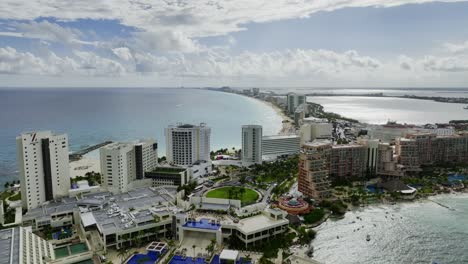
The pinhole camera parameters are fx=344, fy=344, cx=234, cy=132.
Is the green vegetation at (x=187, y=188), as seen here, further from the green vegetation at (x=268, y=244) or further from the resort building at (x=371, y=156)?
the resort building at (x=371, y=156)

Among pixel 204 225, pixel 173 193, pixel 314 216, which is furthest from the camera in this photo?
Result: pixel 173 193

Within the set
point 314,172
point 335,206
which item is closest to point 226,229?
point 335,206

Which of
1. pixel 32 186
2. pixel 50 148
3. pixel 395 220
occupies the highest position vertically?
pixel 50 148

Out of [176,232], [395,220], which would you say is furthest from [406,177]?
[176,232]

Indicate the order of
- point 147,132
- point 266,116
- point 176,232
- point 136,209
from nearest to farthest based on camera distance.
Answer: point 176,232 < point 136,209 < point 147,132 < point 266,116

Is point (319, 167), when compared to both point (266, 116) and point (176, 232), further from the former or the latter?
point (266, 116)

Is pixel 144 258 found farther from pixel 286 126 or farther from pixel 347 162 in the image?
pixel 286 126

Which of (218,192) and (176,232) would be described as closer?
(176,232)

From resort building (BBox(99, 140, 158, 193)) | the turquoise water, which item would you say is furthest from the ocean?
resort building (BBox(99, 140, 158, 193))
